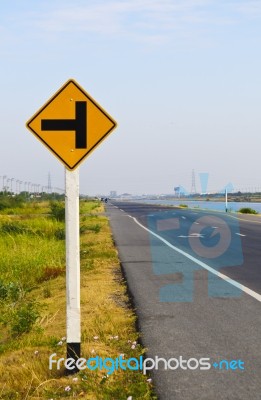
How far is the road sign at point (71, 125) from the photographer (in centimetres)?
548

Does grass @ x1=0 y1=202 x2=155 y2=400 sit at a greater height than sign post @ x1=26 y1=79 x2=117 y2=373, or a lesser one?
lesser

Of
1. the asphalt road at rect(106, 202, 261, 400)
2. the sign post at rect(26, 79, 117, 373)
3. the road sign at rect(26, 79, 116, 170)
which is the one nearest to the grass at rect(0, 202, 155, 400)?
the asphalt road at rect(106, 202, 261, 400)

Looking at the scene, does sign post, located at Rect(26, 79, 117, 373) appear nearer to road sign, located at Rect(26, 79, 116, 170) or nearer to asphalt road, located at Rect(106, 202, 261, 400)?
road sign, located at Rect(26, 79, 116, 170)

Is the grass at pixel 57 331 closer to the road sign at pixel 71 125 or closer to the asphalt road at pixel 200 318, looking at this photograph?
the asphalt road at pixel 200 318

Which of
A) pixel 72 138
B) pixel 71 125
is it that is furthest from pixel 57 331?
pixel 71 125

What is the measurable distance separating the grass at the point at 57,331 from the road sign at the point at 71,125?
6.46 feet

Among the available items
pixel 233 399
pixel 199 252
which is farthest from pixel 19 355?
pixel 199 252

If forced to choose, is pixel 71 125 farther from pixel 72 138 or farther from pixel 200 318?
Answer: pixel 200 318

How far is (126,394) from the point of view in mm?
4797

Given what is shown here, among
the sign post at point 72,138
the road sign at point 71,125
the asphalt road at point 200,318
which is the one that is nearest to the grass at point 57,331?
the asphalt road at point 200,318

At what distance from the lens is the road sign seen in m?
5.48

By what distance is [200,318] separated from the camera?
767 centimetres

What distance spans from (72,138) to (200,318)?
133 inches

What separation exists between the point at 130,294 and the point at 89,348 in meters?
3.71
